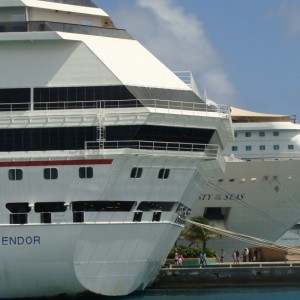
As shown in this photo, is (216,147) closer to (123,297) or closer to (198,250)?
(123,297)

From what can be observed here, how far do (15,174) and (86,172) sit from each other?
2.20m

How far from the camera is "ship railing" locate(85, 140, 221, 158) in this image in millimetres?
30953

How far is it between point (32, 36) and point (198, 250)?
15718 millimetres

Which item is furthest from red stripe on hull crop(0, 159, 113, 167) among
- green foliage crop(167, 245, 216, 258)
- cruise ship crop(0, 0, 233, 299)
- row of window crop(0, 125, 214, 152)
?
green foliage crop(167, 245, 216, 258)

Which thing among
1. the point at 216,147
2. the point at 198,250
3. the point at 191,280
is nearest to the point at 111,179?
the point at 216,147

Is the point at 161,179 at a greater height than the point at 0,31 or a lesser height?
lesser

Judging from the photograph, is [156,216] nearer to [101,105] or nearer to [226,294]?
[101,105]

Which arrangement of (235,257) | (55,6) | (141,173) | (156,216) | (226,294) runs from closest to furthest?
(141,173), (156,216), (55,6), (226,294), (235,257)

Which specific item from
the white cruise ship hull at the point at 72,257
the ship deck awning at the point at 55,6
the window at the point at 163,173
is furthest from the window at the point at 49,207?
the ship deck awning at the point at 55,6

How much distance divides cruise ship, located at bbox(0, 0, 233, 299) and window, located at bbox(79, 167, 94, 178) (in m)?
0.03

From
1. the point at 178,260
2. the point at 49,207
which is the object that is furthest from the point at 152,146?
the point at 178,260

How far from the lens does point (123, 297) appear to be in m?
32.9

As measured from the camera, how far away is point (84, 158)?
31.0 m

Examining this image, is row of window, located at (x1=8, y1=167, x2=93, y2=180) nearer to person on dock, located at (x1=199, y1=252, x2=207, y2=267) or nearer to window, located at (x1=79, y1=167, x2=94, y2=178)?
window, located at (x1=79, y1=167, x2=94, y2=178)
